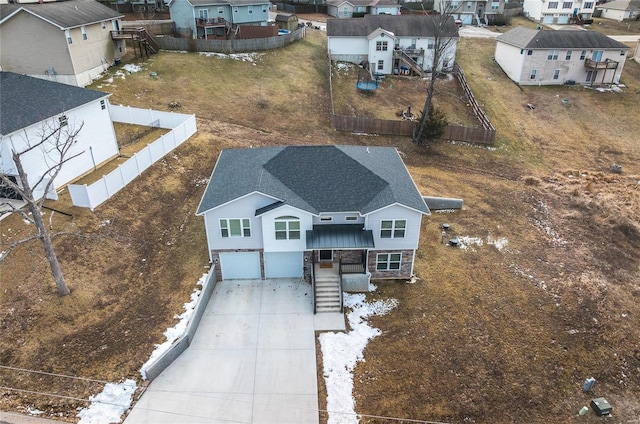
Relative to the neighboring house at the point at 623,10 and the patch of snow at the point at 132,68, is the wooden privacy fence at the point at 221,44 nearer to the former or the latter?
the patch of snow at the point at 132,68

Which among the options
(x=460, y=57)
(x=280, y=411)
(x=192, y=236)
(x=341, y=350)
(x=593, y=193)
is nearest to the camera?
(x=280, y=411)

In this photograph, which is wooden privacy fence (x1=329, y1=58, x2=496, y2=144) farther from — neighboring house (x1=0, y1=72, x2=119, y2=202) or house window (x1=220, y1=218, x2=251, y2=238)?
house window (x1=220, y1=218, x2=251, y2=238)

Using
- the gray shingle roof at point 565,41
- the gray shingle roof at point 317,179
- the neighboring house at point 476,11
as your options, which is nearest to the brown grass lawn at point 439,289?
the gray shingle roof at point 317,179

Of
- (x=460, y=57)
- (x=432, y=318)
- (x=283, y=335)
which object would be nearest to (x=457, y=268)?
(x=432, y=318)

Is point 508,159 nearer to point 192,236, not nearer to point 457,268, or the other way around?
point 457,268

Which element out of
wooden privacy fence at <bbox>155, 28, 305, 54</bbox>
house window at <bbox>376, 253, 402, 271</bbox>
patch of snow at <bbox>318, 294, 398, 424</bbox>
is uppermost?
wooden privacy fence at <bbox>155, 28, 305, 54</bbox>

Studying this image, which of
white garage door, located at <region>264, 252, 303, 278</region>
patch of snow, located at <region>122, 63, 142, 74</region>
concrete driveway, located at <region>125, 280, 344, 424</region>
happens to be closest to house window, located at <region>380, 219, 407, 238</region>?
white garage door, located at <region>264, 252, 303, 278</region>

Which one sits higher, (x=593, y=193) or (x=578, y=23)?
(x=578, y=23)
